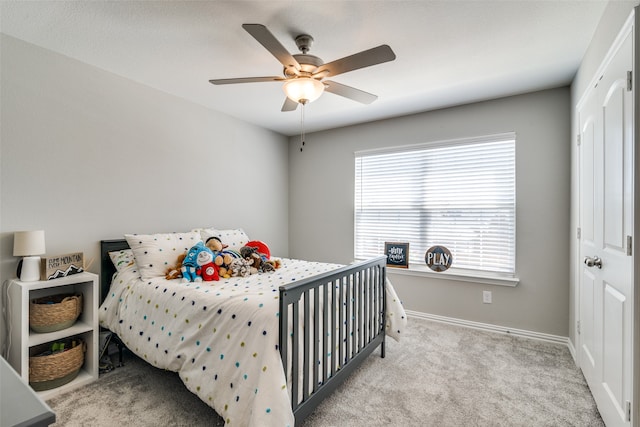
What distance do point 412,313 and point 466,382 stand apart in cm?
138

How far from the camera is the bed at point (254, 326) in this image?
57.8 inches

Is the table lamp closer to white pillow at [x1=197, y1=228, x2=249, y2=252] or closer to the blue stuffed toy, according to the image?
the blue stuffed toy

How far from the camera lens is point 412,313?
11.6 ft

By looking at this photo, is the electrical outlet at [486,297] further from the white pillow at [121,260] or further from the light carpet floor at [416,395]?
the white pillow at [121,260]

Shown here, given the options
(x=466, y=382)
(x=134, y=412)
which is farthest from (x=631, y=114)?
(x=134, y=412)

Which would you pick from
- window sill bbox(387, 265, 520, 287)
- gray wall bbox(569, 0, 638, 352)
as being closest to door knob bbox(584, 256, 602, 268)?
gray wall bbox(569, 0, 638, 352)

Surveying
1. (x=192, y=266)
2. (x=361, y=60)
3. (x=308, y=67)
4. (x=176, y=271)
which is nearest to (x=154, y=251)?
(x=176, y=271)

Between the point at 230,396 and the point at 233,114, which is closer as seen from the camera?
the point at 230,396

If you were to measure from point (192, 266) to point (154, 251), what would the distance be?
379 mm

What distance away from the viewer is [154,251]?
7.92ft

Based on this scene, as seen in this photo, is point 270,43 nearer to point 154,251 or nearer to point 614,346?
point 154,251

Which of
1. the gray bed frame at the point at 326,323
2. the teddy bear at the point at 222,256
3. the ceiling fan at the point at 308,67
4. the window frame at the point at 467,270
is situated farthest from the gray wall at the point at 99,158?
the window frame at the point at 467,270

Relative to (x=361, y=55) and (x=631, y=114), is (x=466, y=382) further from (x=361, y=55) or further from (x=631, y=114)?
(x=361, y=55)

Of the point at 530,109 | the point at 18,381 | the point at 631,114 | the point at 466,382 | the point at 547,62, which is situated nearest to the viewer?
the point at 18,381
